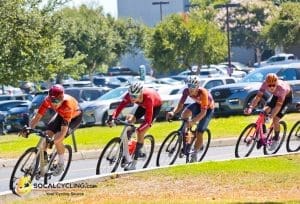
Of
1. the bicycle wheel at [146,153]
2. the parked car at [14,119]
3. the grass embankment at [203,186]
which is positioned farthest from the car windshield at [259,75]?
the grass embankment at [203,186]

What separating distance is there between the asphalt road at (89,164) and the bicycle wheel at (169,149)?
296mm

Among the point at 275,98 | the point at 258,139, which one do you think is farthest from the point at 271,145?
the point at 275,98

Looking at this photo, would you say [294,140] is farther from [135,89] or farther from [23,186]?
[23,186]

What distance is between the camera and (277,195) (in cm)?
1162

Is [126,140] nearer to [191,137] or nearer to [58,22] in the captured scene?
[191,137]

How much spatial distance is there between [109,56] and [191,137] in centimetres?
5359

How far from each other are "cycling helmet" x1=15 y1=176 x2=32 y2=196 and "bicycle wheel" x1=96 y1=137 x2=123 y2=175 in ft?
6.50

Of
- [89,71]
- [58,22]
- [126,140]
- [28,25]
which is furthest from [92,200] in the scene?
[89,71]

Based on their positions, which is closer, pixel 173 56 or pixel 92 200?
pixel 92 200

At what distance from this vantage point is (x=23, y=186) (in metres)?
13.4

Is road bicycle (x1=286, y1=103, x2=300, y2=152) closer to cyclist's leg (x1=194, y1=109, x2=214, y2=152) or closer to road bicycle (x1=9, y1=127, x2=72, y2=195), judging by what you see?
cyclist's leg (x1=194, y1=109, x2=214, y2=152)

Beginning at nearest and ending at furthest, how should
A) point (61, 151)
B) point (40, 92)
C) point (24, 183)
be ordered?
point (24, 183) < point (61, 151) < point (40, 92)

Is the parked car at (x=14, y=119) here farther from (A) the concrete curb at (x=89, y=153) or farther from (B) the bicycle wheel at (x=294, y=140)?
(B) the bicycle wheel at (x=294, y=140)

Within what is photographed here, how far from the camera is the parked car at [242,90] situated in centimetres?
3005
